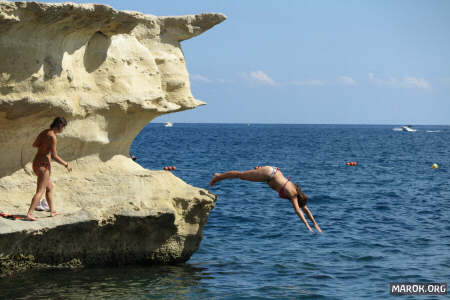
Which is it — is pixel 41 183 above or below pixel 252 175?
below

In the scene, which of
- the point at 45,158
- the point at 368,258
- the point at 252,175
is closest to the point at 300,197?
the point at 252,175

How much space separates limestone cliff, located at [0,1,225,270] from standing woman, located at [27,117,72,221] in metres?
0.45

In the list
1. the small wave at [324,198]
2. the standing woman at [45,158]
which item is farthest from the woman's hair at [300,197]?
the small wave at [324,198]

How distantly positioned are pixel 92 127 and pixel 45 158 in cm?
164

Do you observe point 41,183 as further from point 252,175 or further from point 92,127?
point 252,175

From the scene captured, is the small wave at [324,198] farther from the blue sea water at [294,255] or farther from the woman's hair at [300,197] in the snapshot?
the woman's hair at [300,197]

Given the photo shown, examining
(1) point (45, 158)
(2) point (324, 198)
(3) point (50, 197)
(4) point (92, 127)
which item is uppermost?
(4) point (92, 127)

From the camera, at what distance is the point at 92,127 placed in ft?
43.8

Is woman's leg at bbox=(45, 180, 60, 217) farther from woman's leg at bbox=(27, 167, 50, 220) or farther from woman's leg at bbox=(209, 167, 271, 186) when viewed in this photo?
woman's leg at bbox=(209, 167, 271, 186)

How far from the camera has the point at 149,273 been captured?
43.4 feet

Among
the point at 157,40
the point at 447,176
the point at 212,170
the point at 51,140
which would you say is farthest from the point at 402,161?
the point at 51,140

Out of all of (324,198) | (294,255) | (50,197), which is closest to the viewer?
(50,197)

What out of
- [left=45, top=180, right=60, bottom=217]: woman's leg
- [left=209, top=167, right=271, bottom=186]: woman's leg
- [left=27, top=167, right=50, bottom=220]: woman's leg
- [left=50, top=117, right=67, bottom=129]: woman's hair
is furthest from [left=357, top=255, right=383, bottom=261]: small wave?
[left=50, top=117, right=67, bottom=129]: woman's hair

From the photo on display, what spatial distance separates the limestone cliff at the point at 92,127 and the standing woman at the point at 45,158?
1.46 feet
